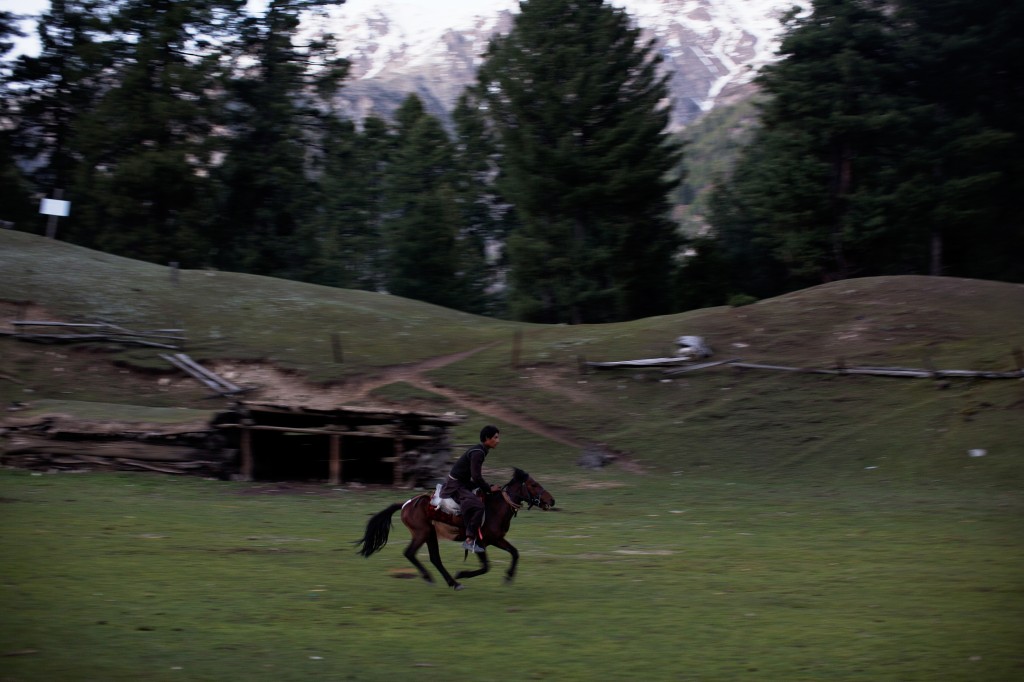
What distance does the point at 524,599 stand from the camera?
1025cm

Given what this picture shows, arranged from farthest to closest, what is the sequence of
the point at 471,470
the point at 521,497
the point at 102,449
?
the point at 102,449 → the point at 521,497 → the point at 471,470

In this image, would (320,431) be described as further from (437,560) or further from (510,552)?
(510,552)

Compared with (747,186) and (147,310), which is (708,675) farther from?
(747,186)

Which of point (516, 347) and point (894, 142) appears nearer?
point (516, 347)

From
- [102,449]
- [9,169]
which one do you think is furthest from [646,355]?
[9,169]

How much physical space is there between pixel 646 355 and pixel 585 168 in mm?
21819

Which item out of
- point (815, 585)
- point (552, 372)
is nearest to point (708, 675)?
point (815, 585)

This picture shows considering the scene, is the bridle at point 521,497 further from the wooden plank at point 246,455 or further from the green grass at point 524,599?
the wooden plank at point 246,455

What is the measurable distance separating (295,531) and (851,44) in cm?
4219

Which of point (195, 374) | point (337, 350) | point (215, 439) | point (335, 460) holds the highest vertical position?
point (337, 350)

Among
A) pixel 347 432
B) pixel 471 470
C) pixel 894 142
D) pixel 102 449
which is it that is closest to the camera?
pixel 471 470

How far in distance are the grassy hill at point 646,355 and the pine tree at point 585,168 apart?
14.0m

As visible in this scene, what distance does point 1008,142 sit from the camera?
48625 mm

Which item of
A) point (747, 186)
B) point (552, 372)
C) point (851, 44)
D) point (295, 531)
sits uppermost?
point (851, 44)
